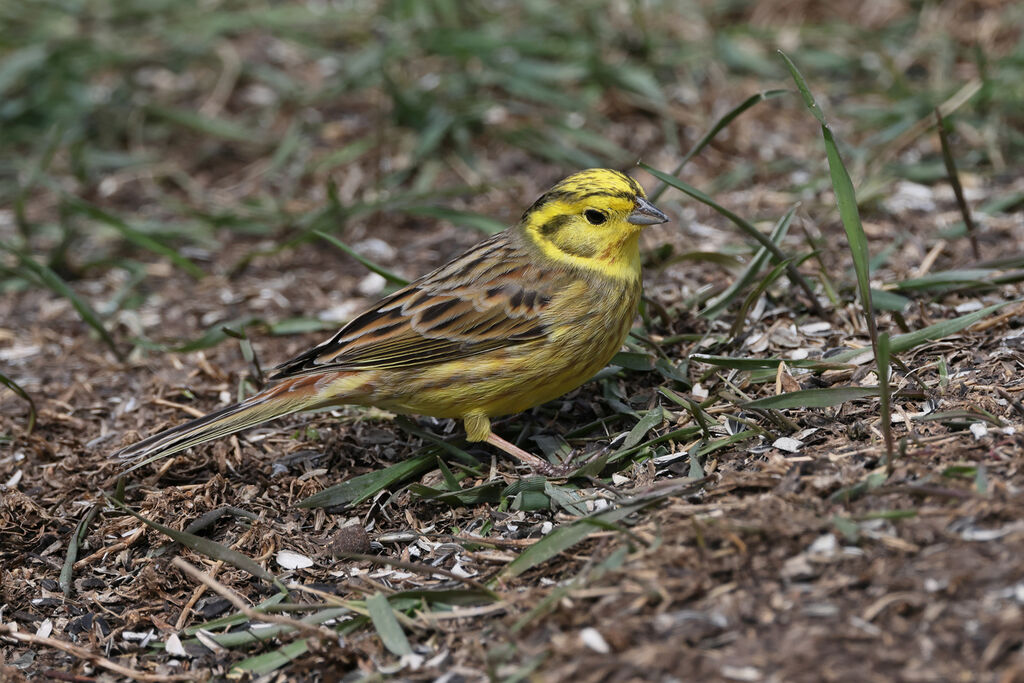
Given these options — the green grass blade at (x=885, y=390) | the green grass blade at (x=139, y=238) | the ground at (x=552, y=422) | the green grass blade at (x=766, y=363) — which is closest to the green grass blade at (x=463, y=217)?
the ground at (x=552, y=422)

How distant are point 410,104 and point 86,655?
4.48 metres

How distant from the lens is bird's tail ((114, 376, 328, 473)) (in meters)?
4.19

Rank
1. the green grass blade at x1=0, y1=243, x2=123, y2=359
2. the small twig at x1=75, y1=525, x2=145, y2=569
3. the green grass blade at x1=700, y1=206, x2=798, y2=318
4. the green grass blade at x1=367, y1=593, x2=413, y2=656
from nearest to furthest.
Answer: the green grass blade at x1=367, y1=593, x2=413, y2=656 < the small twig at x1=75, y1=525, x2=145, y2=569 < the green grass blade at x1=700, y1=206, x2=798, y2=318 < the green grass blade at x1=0, y1=243, x2=123, y2=359

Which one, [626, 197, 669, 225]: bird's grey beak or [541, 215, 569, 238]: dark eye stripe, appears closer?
[626, 197, 669, 225]: bird's grey beak

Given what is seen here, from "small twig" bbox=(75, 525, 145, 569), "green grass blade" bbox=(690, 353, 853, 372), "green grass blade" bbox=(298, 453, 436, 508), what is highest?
"green grass blade" bbox=(690, 353, 853, 372)

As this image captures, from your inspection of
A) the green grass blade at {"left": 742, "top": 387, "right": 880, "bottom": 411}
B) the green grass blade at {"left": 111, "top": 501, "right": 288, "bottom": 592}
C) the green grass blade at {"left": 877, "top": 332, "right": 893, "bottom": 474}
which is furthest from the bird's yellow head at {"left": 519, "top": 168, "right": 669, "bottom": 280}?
the green grass blade at {"left": 111, "top": 501, "right": 288, "bottom": 592}

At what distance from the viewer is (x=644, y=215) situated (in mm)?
4320

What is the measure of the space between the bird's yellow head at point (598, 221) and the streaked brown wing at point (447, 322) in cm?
18

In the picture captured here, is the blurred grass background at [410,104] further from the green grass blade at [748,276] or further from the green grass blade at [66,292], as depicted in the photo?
the green grass blade at [748,276]

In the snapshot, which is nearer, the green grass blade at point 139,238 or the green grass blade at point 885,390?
the green grass blade at point 885,390

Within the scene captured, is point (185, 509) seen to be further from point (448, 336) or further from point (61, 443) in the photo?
point (448, 336)

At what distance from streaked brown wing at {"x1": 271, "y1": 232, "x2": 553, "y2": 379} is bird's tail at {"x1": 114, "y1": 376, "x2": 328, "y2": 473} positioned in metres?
0.10

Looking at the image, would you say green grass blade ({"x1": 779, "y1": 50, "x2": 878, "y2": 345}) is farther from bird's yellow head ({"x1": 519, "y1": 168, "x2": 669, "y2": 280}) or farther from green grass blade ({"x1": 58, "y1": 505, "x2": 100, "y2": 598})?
green grass blade ({"x1": 58, "y1": 505, "x2": 100, "y2": 598})

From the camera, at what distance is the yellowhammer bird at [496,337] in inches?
167
